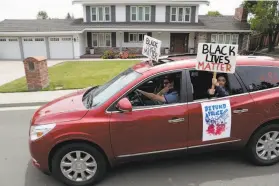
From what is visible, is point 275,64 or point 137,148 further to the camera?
point 275,64

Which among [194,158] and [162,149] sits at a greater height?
[162,149]

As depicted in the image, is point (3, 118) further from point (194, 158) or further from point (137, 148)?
point (194, 158)

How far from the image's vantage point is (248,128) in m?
3.54

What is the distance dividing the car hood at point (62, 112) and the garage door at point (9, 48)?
80.7 ft

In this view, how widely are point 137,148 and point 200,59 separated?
161 centimetres

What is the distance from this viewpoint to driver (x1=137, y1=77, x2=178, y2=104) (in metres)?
3.48

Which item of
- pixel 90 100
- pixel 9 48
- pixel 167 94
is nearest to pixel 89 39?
pixel 9 48

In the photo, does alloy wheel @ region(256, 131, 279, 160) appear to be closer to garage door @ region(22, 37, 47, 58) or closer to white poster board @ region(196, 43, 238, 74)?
white poster board @ region(196, 43, 238, 74)

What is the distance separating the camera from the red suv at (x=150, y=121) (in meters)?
3.20

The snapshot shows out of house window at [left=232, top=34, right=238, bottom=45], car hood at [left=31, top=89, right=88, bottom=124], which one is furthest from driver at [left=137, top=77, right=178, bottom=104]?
house window at [left=232, top=34, right=238, bottom=45]

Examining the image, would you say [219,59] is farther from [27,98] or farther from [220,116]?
[27,98]

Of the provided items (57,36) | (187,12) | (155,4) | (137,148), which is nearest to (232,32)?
(187,12)

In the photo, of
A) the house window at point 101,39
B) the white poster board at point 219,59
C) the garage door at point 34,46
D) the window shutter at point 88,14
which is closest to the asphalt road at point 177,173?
the white poster board at point 219,59

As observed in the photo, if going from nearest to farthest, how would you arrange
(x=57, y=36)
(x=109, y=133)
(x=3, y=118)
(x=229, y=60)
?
(x=109, y=133), (x=229, y=60), (x=3, y=118), (x=57, y=36)
